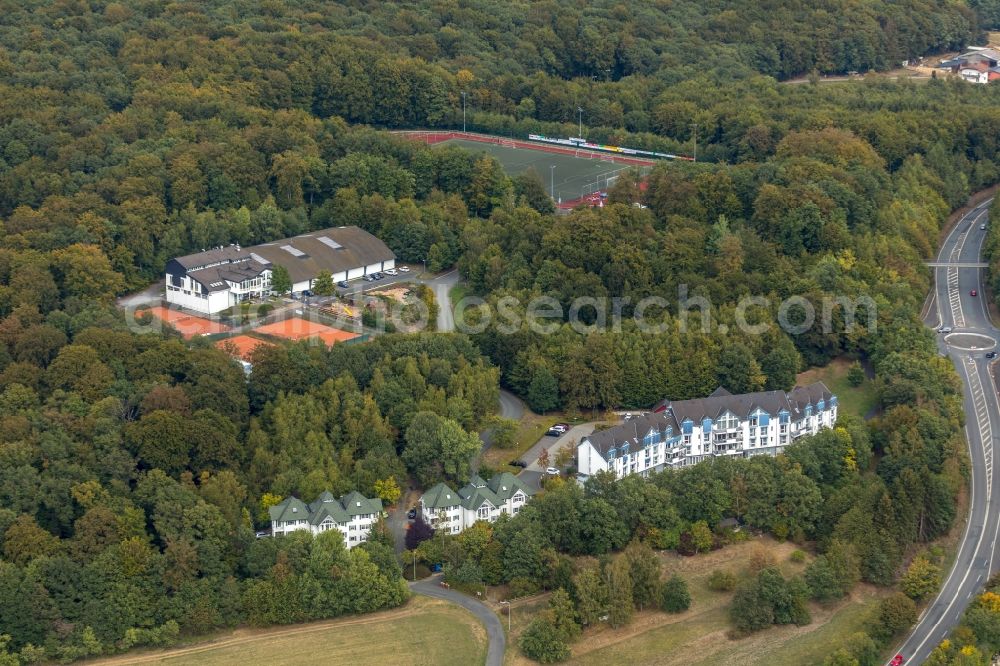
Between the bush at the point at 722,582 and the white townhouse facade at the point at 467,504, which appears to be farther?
the white townhouse facade at the point at 467,504

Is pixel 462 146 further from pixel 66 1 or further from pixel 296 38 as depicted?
pixel 66 1

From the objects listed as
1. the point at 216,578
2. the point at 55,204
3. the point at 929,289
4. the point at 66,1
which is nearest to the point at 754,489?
the point at 216,578

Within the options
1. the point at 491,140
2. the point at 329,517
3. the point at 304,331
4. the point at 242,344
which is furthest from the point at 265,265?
the point at 491,140

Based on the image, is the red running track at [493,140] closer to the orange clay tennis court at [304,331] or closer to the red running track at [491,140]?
the red running track at [491,140]

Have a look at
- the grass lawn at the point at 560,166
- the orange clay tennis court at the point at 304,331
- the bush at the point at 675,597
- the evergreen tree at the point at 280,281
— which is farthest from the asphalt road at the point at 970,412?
the evergreen tree at the point at 280,281

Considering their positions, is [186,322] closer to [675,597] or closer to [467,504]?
[467,504]
